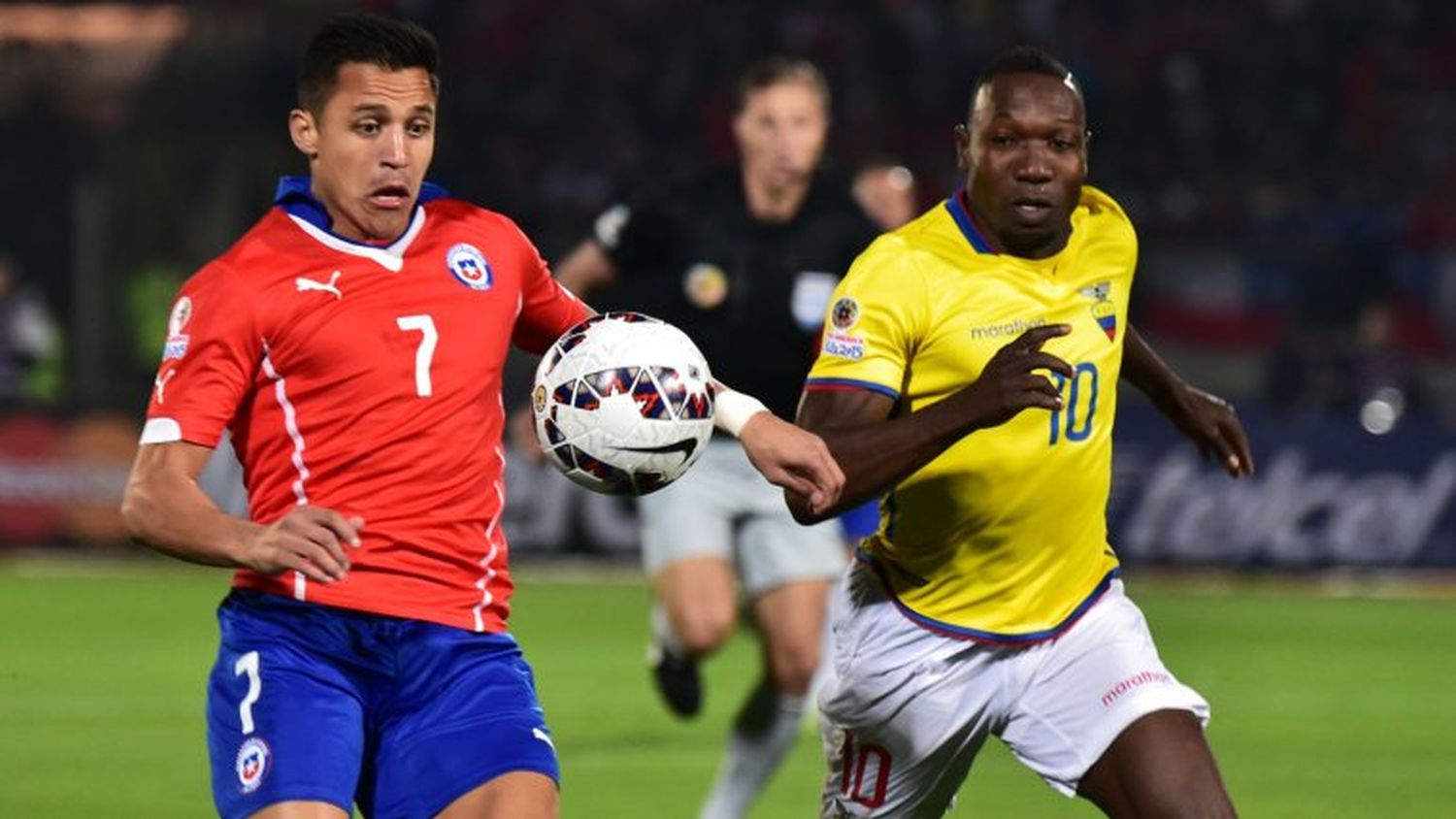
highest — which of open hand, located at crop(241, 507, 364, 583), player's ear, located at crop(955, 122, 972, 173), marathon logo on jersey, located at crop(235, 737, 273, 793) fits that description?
player's ear, located at crop(955, 122, 972, 173)

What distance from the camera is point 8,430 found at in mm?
19250

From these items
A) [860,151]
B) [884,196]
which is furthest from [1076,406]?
[860,151]

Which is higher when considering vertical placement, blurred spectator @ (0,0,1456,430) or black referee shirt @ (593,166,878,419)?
black referee shirt @ (593,166,878,419)

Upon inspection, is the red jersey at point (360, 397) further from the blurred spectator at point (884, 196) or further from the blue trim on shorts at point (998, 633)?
the blurred spectator at point (884, 196)

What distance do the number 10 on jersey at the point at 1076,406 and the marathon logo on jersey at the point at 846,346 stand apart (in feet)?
1.56

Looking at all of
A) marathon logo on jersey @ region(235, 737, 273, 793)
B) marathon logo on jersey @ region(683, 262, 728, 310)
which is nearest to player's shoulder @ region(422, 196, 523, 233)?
marathon logo on jersey @ region(235, 737, 273, 793)

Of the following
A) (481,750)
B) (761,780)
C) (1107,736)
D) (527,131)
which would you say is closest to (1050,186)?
(1107,736)

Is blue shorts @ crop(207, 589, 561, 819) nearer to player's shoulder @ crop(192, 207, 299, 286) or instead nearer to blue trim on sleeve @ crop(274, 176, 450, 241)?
player's shoulder @ crop(192, 207, 299, 286)

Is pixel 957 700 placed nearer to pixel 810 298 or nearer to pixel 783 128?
pixel 810 298

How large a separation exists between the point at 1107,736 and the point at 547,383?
150cm

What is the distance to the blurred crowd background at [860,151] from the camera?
63.0 ft

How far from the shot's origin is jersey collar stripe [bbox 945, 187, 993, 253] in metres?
5.70

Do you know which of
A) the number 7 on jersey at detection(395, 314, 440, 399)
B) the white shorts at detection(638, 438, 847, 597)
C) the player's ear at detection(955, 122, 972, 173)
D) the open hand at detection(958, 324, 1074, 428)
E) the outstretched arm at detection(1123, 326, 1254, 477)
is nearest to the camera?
the open hand at detection(958, 324, 1074, 428)

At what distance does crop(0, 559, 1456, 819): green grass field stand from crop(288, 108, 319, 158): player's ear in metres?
3.83
